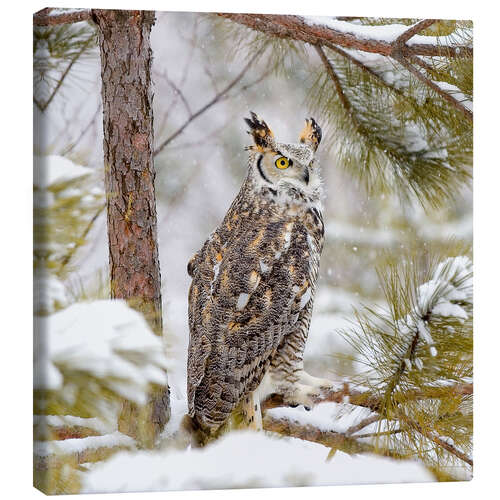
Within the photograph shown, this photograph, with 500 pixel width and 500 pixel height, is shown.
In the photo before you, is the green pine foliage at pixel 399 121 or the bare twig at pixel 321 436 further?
the green pine foliage at pixel 399 121

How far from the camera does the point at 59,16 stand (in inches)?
96.8

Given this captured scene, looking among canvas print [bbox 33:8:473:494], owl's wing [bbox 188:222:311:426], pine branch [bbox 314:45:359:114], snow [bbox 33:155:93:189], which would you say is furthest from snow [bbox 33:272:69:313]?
pine branch [bbox 314:45:359:114]

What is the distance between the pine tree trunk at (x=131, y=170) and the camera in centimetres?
246

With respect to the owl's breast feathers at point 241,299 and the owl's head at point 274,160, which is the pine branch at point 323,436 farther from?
the owl's head at point 274,160

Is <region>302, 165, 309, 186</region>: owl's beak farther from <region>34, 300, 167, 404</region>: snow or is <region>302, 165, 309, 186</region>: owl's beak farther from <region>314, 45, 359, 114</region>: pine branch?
<region>34, 300, 167, 404</region>: snow

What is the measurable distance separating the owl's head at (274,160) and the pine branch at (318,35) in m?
0.29

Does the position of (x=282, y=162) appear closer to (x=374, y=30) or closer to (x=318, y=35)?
(x=318, y=35)

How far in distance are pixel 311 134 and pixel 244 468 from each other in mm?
1043

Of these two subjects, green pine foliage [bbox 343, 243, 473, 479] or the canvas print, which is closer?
the canvas print

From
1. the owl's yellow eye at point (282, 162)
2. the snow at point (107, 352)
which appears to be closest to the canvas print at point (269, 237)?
the owl's yellow eye at point (282, 162)

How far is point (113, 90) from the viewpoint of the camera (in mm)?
2465

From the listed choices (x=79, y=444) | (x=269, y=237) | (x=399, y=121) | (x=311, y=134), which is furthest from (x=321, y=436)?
(x=399, y=121)

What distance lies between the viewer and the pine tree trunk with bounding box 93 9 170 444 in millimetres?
2455

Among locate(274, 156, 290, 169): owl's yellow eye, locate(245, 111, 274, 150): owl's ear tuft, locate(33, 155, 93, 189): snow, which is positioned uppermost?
locate(245, 111, 274, 150): owl's ear tuft
